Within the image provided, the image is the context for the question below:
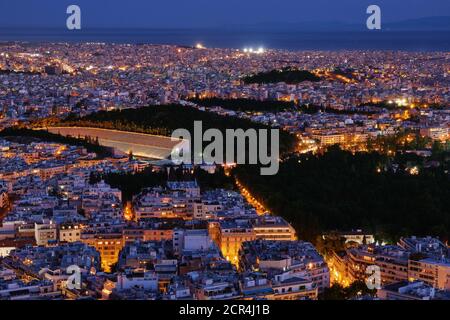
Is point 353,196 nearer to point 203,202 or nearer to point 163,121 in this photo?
point 203,202

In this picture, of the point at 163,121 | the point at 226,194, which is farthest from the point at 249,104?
the point at 226,194

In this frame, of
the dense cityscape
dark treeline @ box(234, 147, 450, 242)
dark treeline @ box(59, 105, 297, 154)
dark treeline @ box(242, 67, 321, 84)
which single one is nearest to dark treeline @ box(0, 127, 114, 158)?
the dense cityscape

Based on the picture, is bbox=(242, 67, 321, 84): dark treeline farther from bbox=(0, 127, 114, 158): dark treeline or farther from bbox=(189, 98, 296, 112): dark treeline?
bbox=(0, 127, 114, 158): dark treeline

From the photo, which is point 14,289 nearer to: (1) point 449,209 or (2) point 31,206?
(2) point 31,206

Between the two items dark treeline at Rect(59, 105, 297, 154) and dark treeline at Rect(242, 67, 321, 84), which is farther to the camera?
dark treeline at Rect(242, 67, 321, 84)

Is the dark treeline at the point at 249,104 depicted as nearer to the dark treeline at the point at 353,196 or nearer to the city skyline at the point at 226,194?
the city skyline at the point at 226,194

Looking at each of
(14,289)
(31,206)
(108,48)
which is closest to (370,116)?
(31,206)
